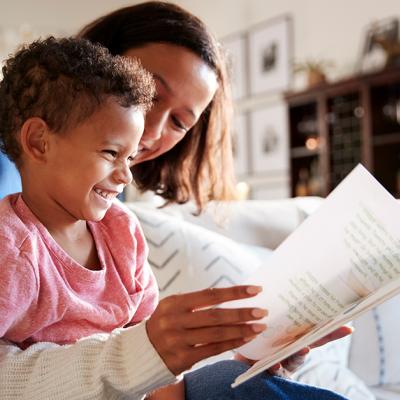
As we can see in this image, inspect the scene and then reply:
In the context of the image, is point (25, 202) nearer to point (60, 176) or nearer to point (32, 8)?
point (60, 176)

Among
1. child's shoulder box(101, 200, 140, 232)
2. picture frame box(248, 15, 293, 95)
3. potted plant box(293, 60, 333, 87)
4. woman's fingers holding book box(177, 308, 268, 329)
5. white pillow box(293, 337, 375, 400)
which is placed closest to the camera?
woman's fingers holding book box(177, 308, 268, 329)

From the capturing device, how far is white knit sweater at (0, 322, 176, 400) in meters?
0.66

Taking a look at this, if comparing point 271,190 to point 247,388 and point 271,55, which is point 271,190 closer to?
point 271,55

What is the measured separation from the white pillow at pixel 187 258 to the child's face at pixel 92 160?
55 centimetres

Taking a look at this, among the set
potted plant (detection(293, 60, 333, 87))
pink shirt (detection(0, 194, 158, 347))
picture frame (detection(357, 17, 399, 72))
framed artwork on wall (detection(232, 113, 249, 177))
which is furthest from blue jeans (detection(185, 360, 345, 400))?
framed artwork on wall (detection(232, 113, 249, 177))

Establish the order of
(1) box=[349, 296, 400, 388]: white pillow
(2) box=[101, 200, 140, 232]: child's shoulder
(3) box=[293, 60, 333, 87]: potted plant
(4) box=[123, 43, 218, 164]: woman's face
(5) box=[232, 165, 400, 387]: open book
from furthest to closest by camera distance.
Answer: (3) box=[293, 60, 333, 87]: potted plant < (1) box=[349, 296, 400, 388]: white pillow < (4) box=[123, 43, 218, 164]: woman's face < (2) box=[101, 200, 140, 232]: child's shoulder < (5) box=[232, 165, 400, 387]: open book

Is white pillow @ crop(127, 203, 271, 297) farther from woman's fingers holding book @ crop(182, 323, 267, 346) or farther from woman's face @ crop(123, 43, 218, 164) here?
woman's fingers holding book @ crop(182, 323, 267, 346)

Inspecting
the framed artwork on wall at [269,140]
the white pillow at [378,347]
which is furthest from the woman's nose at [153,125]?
the framed artwork on wall at [269,140]

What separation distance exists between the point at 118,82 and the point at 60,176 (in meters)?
0.14

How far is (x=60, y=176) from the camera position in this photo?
0.79m

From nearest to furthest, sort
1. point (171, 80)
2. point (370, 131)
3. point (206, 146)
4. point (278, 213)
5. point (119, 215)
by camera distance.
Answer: point (119, 215) < point (171, 80) < point (206, 146) < point (278, 213) < point (370, 131)

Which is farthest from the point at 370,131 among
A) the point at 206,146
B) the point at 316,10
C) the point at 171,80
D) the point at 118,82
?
the point at 118,82

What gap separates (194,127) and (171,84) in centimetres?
27

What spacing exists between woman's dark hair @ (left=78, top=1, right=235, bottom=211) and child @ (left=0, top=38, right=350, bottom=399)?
301 mm
